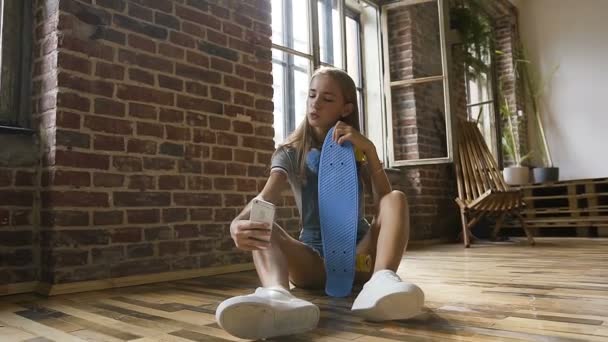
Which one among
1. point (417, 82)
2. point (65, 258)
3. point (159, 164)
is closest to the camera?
point (65, 258)

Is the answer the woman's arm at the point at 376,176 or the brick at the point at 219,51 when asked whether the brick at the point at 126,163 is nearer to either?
the brick at the point at 219,51

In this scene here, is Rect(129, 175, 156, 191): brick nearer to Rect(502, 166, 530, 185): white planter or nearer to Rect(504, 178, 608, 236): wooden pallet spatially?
Rect(504, 178, 608, 236): wooden pallet

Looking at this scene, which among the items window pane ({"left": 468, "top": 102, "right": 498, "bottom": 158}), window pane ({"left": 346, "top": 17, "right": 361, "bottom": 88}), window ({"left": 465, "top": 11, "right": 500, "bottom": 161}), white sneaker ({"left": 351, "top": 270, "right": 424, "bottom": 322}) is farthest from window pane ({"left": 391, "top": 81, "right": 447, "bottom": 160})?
white sneaker ({"left": 351, "top": 270, "right": 424, "bottom": 322})

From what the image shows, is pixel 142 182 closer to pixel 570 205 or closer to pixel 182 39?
pixel 182 39

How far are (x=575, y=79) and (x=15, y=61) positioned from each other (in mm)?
5665

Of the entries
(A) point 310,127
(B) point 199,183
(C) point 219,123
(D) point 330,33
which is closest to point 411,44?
(D) point 330,33

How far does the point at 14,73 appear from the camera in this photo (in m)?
1.98

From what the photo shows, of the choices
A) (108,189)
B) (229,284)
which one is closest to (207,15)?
(108,189)

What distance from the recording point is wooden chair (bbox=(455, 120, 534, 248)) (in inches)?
144

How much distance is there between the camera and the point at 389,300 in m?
1.10

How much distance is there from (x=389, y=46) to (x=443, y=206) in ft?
5.04

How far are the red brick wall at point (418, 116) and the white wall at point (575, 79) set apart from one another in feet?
7.10

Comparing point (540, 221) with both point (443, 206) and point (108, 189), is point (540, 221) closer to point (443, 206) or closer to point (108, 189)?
point (443, 206)

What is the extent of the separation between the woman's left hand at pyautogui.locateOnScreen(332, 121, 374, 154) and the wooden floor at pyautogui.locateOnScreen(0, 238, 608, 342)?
0.49m
